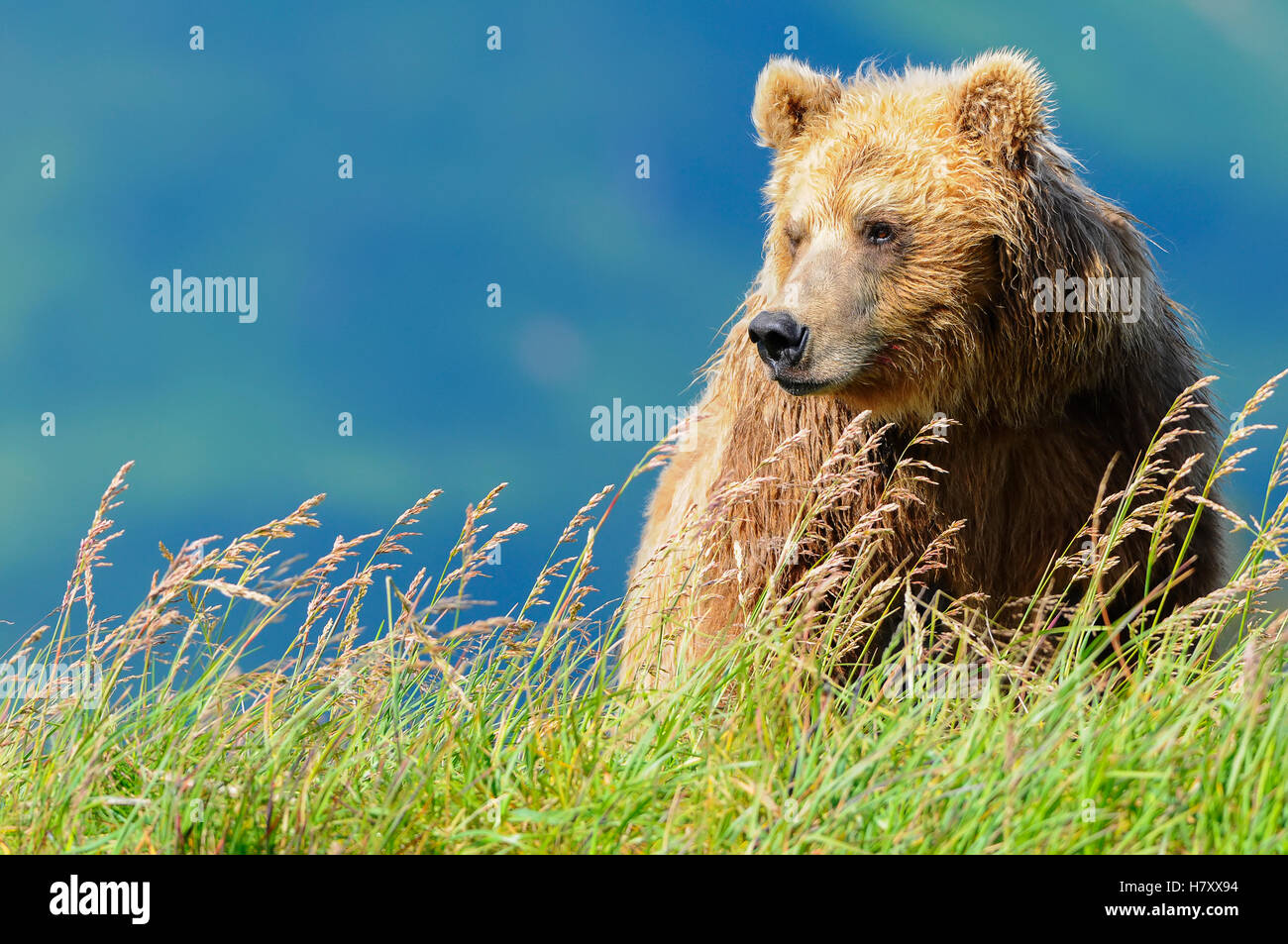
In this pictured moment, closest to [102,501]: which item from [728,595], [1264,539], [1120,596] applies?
[728,595]

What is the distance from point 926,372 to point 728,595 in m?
1.13

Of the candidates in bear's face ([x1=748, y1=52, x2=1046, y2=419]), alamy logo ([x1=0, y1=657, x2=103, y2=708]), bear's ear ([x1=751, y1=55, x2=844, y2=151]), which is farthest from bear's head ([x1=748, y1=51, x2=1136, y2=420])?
Answer: alamy logo ([x1=0, y1=657, x2=103, y2=708])

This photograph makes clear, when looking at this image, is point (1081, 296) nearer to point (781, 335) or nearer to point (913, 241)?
point (913, 241)

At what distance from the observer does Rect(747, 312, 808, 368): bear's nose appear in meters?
4.15

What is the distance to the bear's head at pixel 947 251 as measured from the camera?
4.38 meters

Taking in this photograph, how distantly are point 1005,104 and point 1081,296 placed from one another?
784 millimetres

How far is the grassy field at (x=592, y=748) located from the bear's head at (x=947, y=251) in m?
1.19

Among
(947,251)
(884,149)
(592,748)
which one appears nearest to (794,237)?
(884,149)

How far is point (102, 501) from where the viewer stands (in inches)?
123

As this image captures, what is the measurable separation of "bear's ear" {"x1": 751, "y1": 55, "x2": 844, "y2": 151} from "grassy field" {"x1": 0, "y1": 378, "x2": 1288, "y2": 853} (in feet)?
7.75
